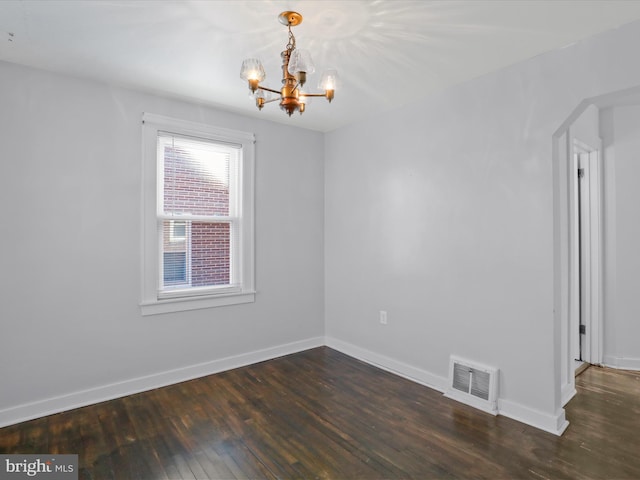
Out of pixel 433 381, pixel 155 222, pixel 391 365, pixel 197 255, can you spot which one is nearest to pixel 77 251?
pixel 155 222

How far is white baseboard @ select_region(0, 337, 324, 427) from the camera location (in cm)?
263

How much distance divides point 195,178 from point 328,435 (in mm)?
2511

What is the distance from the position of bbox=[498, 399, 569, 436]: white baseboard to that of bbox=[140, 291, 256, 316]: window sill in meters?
2.45

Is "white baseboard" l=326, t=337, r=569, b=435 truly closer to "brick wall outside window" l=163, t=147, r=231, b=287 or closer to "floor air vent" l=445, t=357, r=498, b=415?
"floor air vent" l=445, t=357, r=498, b=415

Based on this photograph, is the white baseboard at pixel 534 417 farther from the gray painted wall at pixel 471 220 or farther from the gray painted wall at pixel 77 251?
the gray painted wall at pixel 77 251

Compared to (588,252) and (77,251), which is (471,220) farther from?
(77,251)

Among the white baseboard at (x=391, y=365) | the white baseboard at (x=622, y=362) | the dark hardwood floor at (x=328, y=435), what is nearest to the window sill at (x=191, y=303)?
the dark hardwood floor at (x=328, y=435)

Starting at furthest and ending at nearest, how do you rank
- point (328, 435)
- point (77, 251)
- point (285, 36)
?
1. point (77, 251)
2. point (328, 435)
3. point (285, 36)

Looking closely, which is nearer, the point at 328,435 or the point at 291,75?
the point at 291,75

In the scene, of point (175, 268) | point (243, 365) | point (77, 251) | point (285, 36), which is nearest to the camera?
point (285, 36)

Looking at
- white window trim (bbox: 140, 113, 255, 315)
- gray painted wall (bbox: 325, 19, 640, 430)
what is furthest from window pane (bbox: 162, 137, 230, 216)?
gray painted wall (bbox: 325, 19, 640, 430)

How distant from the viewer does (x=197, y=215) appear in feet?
11.4

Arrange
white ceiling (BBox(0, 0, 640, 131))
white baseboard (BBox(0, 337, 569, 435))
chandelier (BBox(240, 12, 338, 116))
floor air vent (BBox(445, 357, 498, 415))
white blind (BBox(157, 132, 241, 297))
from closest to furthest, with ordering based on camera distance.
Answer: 1. chandelier (BBox(240, 12, 338, 116))
2. white ceiling (BBox(0, 0, 640, 131))
3. white baseboard (BBox(0, 337, 569, 435))
4. floor air vent (BBox(445, 357, 498, 415))
5. white blind (BBox(157, 132, 241, 297))

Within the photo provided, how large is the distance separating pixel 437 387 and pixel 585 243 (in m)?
2.15
